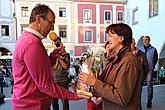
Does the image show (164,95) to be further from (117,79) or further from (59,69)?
(117,79)

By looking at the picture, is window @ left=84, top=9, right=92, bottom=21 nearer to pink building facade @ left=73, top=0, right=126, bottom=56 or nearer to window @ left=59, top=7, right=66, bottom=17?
pink building facade @ left=73, top=0, right=126, bottom=56

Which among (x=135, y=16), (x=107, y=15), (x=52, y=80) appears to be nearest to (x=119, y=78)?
(x=52, y=80)

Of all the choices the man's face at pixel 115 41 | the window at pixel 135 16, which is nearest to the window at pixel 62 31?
the window at pixel 135 16

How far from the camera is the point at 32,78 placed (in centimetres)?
207

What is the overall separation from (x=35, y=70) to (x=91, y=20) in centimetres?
3145

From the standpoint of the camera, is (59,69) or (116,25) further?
(59,69)

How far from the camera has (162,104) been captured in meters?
6.44

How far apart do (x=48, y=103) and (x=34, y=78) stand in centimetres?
34

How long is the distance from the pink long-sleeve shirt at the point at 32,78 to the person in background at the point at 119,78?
25cm

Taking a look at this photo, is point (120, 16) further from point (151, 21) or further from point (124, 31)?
point (124, 31)

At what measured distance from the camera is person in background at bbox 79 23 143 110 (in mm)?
1917

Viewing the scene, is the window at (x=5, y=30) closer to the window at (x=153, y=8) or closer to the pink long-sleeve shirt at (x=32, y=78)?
the window at (x=153, y=8)

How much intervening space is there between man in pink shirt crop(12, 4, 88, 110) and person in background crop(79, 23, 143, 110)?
213mm

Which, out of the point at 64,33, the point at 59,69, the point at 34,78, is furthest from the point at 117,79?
the point at 64,33
